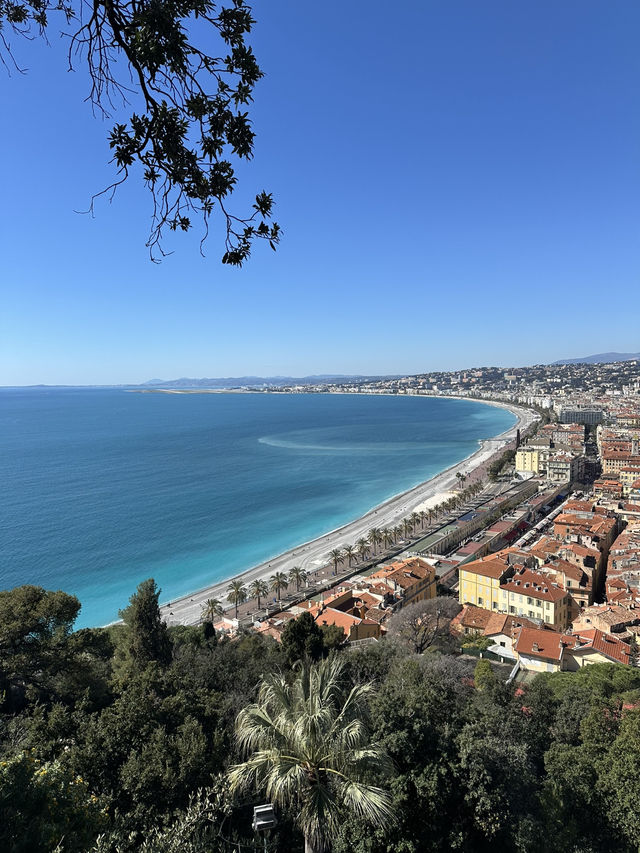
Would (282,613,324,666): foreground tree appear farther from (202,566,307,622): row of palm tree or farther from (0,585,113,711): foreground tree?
(202,566,307,622): row of palm tree

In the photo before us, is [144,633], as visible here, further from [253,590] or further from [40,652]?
[253,590]

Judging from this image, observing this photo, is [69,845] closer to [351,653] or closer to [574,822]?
[574,822]

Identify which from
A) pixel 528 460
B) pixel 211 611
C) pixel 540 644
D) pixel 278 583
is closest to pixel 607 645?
pixel 540 644

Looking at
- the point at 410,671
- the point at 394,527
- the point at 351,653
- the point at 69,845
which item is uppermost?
the point at 69,845

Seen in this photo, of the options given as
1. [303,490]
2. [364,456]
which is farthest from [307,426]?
[303,490]

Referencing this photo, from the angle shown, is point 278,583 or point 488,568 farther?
point 278,583

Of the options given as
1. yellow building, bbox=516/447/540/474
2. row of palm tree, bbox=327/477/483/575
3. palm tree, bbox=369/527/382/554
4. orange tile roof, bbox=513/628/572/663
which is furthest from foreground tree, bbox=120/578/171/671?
yellow building, bbox=516/447/540/474
